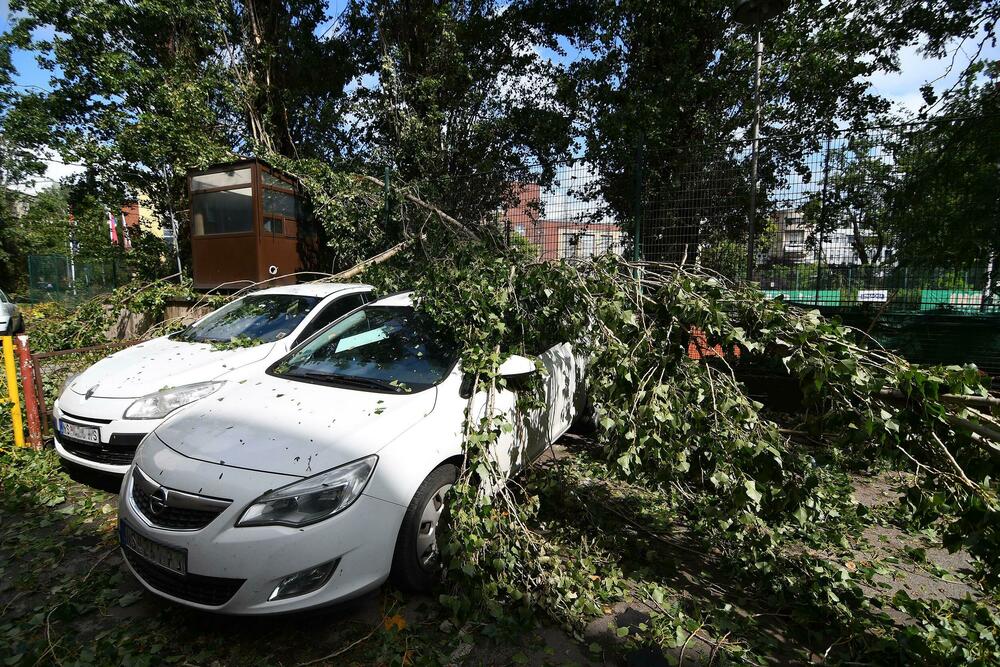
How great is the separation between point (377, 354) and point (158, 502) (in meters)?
1.50

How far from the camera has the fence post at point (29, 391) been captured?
4.70 metres

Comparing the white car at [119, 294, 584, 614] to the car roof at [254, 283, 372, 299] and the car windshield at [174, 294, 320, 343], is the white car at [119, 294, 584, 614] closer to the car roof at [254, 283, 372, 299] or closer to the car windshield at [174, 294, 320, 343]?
the car windshield at [174, 294, 320, 343]

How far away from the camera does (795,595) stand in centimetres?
284

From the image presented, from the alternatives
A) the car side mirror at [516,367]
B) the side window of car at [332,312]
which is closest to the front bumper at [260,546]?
the car side mirror at [516,367]

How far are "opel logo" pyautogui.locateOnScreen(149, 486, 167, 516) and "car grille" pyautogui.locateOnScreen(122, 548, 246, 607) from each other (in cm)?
25

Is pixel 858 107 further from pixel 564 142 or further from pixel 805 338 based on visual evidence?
pixel 805 338

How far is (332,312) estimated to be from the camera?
532 centimetres

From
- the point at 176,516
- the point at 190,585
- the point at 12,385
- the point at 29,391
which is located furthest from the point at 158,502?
the point at 12,385

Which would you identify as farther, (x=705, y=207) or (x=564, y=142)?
(x=564, y=142)

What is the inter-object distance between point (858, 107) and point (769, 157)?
5547mm

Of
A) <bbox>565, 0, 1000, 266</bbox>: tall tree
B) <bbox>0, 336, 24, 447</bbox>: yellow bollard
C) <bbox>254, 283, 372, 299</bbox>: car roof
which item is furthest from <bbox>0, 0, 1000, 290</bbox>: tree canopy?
<bbox>0, 336, 24, 447</bbox>: yellow bollard

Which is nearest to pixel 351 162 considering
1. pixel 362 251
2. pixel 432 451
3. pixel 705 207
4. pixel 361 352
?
pixel 362 251

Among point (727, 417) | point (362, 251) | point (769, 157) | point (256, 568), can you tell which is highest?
point (769, 157)

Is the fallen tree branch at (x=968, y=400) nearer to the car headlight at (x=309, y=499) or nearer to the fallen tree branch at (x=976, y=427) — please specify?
the fallen tree branch at (x=976, y=427)
